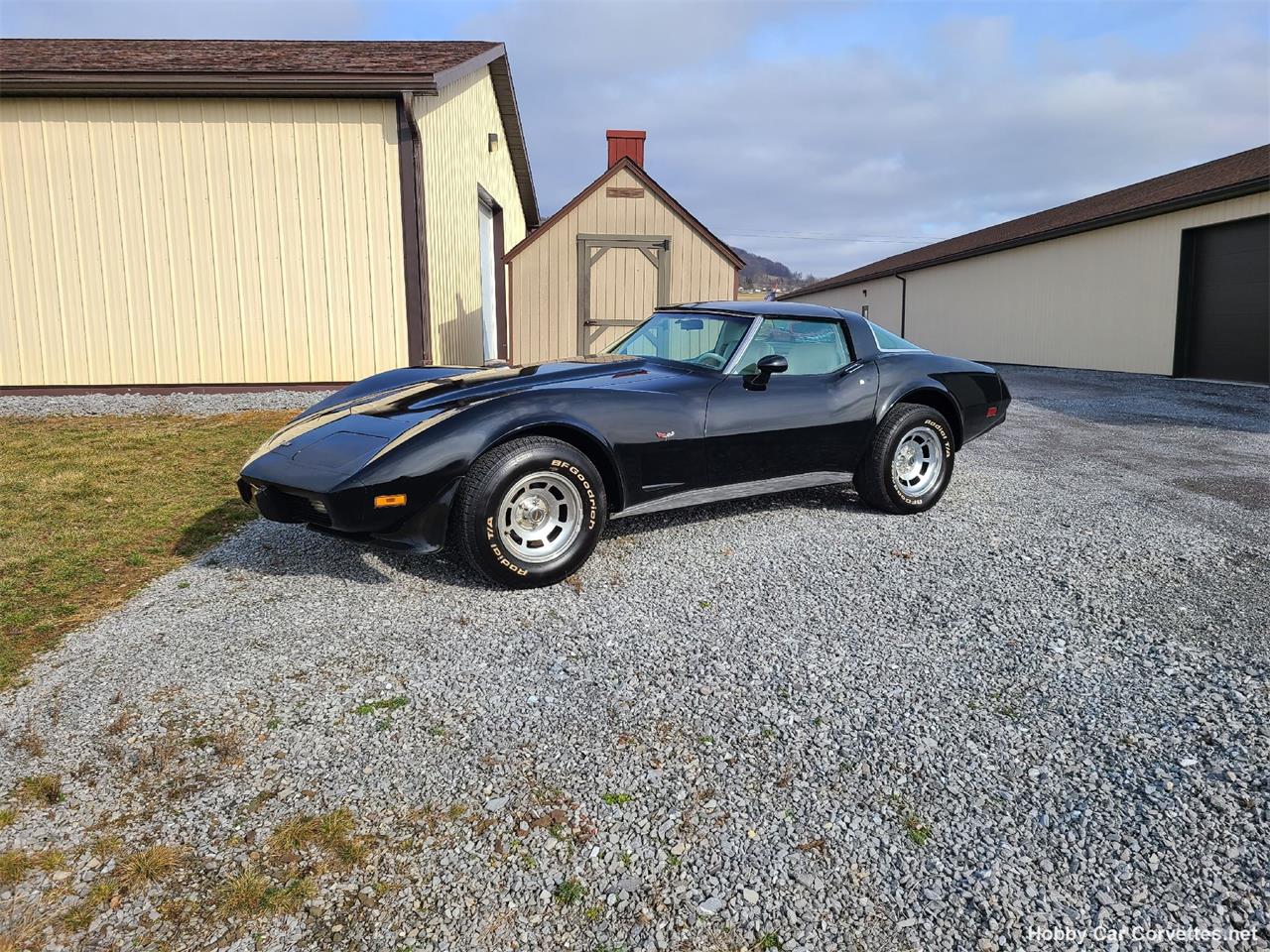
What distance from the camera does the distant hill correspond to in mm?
63859

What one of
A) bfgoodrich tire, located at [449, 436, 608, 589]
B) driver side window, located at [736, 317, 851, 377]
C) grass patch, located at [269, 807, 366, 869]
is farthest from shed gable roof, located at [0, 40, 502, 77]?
grass patch, located at [269, 807, 366, 869]

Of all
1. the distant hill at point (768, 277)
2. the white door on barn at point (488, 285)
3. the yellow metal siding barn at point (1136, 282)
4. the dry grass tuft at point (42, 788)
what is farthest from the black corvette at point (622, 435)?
the distant hill at point (768, 277)

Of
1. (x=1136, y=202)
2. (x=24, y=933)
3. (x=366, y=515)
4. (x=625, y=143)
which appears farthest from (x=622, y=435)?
(x=1136, y=202)

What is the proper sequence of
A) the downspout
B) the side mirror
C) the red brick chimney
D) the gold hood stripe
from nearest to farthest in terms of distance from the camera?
the gold hood stripe
the side mirror
the red brick chimney
the downspout

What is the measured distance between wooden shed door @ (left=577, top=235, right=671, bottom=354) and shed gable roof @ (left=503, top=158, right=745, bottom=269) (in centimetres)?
46

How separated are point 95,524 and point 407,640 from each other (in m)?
2.72

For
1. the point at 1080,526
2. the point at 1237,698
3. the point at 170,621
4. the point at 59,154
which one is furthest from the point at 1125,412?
the point at 59,154

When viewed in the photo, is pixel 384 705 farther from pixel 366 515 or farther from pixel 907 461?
pixel 907 461

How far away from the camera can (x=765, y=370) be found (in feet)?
13.6

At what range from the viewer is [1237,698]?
2.54 meters

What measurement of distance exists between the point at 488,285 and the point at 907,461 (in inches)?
442

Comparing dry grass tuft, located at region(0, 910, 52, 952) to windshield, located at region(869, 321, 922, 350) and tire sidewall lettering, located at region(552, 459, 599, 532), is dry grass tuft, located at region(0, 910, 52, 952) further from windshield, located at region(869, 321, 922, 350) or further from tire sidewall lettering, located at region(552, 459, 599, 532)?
windshield, located at region(869, 321, 922, 350)

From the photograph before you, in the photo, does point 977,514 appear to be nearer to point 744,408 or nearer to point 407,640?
point 744,408

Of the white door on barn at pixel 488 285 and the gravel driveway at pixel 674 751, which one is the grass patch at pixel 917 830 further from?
the white door on barn at pixel 488 285
